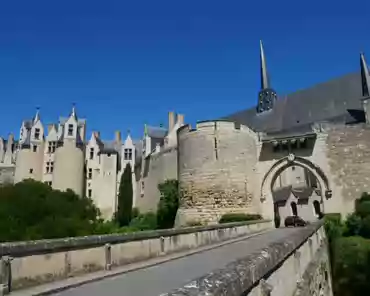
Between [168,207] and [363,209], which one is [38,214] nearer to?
[168,207]

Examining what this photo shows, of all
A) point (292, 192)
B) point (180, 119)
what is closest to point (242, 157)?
point (292, 192)

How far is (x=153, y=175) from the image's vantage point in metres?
45.8

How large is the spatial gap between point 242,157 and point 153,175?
20301 mm

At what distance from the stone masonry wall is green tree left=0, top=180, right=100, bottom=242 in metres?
18.3

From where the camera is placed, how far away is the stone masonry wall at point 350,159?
83.0 ft

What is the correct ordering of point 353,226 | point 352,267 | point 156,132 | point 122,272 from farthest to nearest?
1. point 156,132
2. point 353,226
3. point 352,267
4. point 122,272

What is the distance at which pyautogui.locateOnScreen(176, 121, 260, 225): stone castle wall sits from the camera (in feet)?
87.6

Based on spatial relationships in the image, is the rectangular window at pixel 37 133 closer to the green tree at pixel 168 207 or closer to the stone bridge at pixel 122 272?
the green tree at pixel 168 207

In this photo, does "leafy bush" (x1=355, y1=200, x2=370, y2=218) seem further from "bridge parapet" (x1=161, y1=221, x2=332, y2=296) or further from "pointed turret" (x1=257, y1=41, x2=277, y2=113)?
"pointed turret" (x1=257, y1=41, x2=277, y2=113)

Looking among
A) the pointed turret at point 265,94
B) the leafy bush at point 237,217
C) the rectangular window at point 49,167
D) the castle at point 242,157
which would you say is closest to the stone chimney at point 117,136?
the castle at point 242,157

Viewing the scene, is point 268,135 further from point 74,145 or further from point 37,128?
point 37,128

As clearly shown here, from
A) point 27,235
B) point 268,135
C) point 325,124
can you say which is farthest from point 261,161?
point 27,235

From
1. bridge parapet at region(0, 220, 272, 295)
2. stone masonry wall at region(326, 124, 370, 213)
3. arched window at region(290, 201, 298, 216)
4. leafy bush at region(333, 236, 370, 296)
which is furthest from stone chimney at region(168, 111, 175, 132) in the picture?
bridge parapet at region(0, 220, 272, 295)

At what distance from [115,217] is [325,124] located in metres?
30.3
